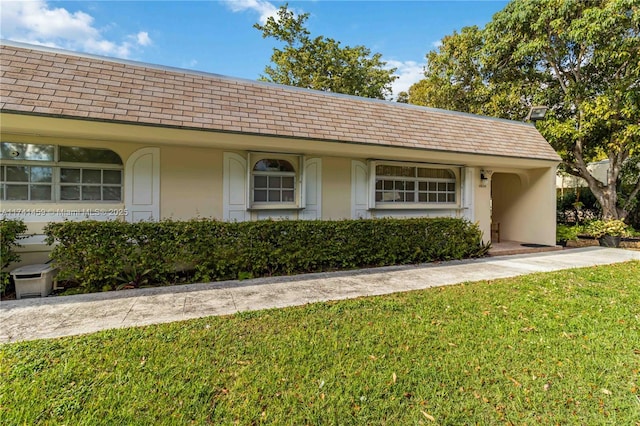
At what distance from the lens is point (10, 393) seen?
239 cm

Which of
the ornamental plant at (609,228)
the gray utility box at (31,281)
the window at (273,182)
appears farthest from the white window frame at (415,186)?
the gray utility box at (31,281)

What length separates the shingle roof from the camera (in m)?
5.11

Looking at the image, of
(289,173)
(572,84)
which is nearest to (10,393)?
(289,173)

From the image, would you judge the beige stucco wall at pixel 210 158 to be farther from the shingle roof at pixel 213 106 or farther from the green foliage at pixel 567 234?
the green foliage at pixel 567 234

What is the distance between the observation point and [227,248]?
5.93 m

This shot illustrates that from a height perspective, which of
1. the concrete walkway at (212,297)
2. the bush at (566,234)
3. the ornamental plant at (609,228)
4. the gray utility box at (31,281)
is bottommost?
the concrete walkway at (212,297)

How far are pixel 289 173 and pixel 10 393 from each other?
582 centimetres

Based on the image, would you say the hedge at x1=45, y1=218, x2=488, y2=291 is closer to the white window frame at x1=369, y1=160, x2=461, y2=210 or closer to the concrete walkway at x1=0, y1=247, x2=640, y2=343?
the concrete walkway at x1=0, y1=247, x2=640, y2=343

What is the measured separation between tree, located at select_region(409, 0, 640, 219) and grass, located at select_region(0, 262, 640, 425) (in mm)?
9591

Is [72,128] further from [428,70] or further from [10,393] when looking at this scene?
[428,70]

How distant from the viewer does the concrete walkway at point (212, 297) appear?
3793 millimetres

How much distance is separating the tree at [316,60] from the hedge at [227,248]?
16240 mm

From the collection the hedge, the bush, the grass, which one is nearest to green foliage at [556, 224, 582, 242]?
the bush

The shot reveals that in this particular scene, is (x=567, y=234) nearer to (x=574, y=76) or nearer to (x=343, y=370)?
(x=574, y=76)
